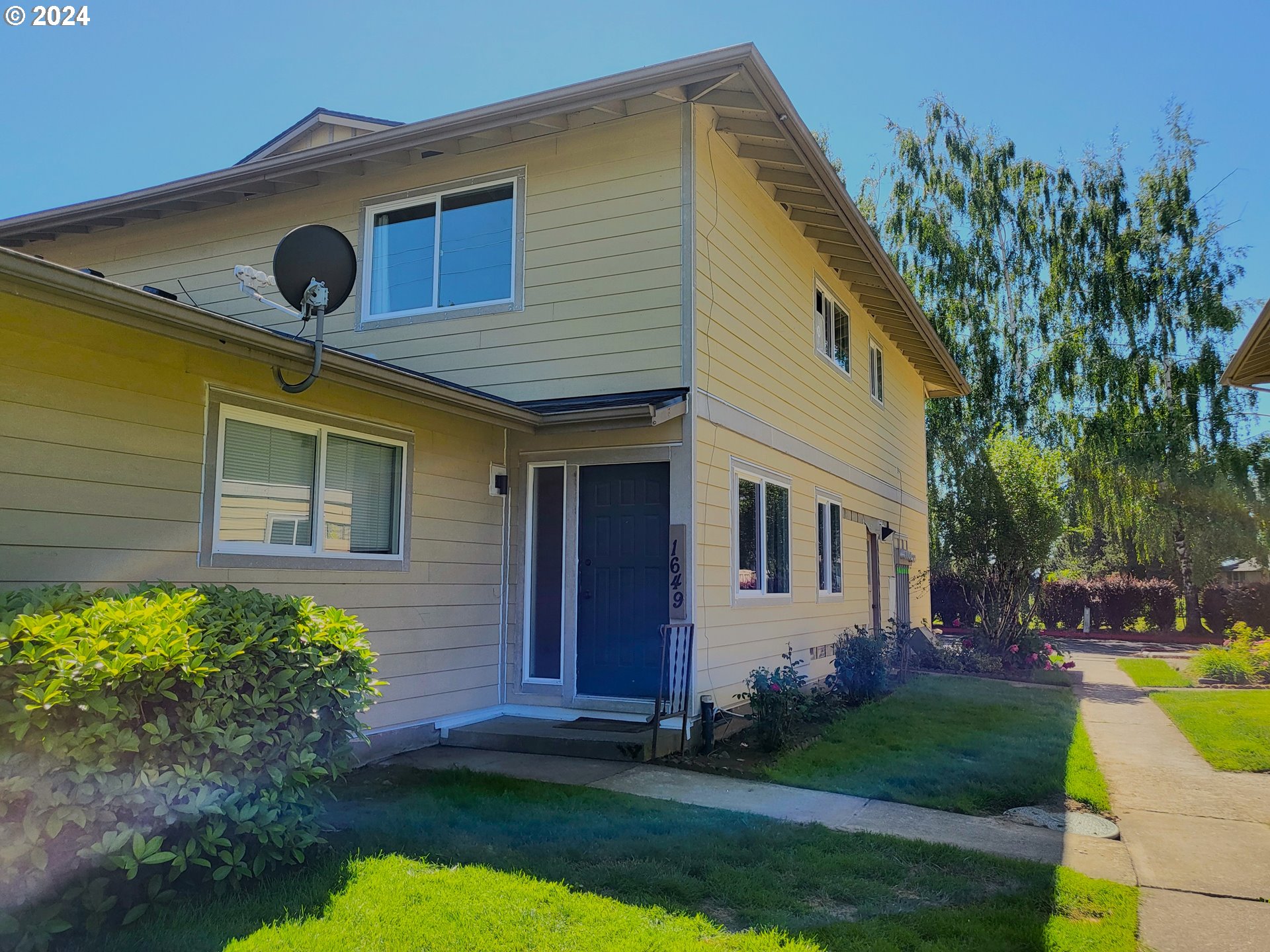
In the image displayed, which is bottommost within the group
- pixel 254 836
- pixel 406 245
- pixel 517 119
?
pixel 254 836

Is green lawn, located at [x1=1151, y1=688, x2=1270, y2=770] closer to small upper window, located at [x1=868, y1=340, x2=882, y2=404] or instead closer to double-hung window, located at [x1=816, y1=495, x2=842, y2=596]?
double-hung window, located at [x1=816, y1=495, x2=842, y2=596]

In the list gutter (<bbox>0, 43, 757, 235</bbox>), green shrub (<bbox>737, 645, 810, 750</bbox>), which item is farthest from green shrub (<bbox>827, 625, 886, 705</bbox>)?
gutter (<bbox>0, 43, 757, 235</bbox>)

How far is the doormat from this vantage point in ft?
22.2

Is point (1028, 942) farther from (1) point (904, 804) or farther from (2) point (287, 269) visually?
(2) point (287, 269)

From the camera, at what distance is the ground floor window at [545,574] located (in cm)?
793

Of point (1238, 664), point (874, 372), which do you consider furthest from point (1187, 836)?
point (874, 372)

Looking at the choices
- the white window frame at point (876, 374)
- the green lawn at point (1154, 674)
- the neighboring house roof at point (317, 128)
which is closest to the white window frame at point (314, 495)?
the neighboring house roof at point (317, 128)

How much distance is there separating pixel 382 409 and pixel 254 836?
3624 mm

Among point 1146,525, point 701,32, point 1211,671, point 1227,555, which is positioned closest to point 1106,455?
point 1146,525

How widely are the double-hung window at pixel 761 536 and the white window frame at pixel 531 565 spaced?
1620mm

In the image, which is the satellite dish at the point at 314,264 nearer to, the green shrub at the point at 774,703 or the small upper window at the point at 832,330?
the green shrub at the point at 774,703

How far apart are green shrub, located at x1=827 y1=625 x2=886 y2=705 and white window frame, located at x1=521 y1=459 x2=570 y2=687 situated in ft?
11.7

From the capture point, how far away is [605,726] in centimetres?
698

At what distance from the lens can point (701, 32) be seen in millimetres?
12758
